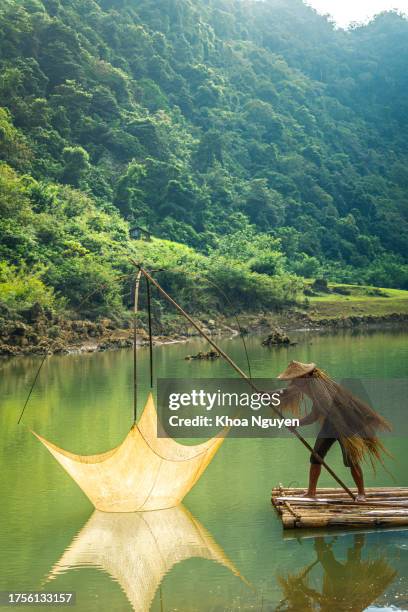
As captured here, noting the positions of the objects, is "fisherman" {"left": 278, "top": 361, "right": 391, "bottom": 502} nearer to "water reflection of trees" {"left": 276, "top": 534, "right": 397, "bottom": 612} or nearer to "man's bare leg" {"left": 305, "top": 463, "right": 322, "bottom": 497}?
"man's bare leg" {"left": 305, "top": 463, "right": 322, "bottom": 497}

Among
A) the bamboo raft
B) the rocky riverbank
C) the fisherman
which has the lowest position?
the rocky riverbank

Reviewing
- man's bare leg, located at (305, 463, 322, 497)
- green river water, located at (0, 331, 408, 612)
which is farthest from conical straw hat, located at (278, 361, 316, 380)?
green river water, located at (0, 331, 408, 612)

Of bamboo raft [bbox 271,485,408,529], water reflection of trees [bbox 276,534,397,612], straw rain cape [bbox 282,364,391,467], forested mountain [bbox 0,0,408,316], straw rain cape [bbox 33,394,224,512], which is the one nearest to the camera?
water reflection of trees [bbox 276,534,397,612]

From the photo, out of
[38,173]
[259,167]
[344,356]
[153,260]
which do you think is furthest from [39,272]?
[259,167]

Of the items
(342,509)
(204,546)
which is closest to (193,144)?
(342,509)

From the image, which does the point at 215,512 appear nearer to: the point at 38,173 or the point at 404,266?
the point at 38,173

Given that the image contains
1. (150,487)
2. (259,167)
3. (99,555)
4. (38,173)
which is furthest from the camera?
(259,167)

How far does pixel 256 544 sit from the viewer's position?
8195 mm

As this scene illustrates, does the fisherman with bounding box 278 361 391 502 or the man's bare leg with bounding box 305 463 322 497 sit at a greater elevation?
the fisherman with bounding box 278 361 391 502

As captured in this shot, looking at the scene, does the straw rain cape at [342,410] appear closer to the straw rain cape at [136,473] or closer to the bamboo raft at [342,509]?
the bamboo raft at [342,509]

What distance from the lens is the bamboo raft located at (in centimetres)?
825

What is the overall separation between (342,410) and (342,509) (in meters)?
1.01

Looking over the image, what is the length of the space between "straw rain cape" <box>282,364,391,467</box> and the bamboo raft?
1.52ft

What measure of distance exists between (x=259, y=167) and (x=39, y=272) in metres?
48.9
